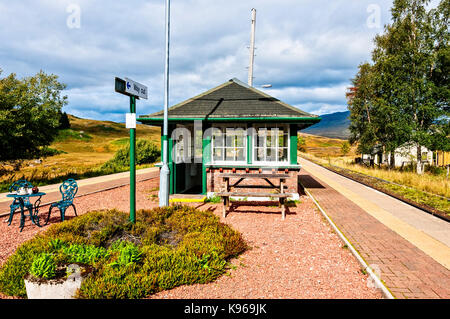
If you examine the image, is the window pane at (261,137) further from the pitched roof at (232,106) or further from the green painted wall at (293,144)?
the green painted wall at (293,144)

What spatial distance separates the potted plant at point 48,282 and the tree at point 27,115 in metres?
12.4

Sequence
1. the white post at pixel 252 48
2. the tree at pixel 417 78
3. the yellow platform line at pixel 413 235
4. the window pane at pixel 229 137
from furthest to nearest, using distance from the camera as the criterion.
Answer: the tree at pixel 417 78 < the white post at pixel 252 48 < the window pane at pixel 229 137 < the yellow platform line at pixel 413 235

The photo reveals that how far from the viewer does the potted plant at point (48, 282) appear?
311 cm

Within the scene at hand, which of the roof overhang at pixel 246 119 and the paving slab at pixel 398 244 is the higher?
the roof overhang at pixel 246 119

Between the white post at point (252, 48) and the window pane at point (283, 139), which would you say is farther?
the white post at point (252, 48)

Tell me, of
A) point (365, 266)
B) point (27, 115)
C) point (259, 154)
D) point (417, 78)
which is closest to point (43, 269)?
point (365, 266)

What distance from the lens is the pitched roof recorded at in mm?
9531

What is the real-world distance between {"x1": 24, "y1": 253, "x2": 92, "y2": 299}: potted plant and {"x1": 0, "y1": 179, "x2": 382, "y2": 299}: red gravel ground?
1067mm

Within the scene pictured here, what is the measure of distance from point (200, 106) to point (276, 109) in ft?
10.1

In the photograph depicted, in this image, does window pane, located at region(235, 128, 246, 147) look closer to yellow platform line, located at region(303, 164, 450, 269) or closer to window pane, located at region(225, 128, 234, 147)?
window pane, located at region(225, 128, 234, 147)

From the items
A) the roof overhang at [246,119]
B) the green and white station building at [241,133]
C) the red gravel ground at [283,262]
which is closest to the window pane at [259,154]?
the green and white station building at [241,133]

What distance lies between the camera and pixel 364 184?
46.0 feet
